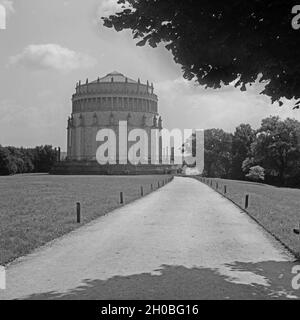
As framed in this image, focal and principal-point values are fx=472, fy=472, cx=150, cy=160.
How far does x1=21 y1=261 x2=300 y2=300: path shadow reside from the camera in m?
8.24

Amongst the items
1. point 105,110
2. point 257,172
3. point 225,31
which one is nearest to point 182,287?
point 225,31

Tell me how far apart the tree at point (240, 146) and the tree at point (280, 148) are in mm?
18291

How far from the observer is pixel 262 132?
292ft

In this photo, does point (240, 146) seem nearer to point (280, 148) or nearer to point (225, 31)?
point (280, 148)

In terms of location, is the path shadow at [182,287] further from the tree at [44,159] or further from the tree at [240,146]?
the tree at [44,159]

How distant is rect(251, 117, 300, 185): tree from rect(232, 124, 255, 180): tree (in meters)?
18.3

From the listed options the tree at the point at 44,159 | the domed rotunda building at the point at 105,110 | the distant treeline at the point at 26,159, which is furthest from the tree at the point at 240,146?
the tree at the point at 44,159

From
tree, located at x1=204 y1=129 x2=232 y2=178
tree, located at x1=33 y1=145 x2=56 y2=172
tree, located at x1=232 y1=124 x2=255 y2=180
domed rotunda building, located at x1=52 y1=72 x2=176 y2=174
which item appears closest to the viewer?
tree, located at x1=232 y1=124 x2=255 y2=180

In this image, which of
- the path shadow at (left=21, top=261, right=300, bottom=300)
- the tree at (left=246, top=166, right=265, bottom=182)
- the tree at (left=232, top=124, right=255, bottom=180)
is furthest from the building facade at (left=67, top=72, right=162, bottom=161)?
the path shadow at (left=21, top=261, right=300, bottom=300)

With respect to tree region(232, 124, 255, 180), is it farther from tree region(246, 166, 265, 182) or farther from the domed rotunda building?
the domed rotunda building
